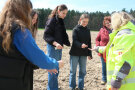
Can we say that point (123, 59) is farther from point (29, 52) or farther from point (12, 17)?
point (12, 17)

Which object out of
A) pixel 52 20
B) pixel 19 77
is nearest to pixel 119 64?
pixel 19 77

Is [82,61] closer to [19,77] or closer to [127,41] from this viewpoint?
[127,41]

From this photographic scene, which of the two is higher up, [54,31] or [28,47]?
[54,31]

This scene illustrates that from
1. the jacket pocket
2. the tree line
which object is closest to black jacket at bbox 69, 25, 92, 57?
the jacket pocket

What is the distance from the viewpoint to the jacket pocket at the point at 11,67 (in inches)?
75.2

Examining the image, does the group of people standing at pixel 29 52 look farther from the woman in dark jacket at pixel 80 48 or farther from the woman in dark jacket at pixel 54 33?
the woman in dark jacket at pixel 80 48

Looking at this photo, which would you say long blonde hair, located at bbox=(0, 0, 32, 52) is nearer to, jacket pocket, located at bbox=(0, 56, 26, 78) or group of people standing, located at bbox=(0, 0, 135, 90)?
group of people standing, located at bbox=(0, 0, 135, 90)

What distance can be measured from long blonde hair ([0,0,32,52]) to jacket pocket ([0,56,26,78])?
122 millimetres

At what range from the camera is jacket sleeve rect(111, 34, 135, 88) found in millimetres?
2293

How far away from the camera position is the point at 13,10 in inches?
75.9

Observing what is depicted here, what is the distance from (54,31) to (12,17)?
2.12 metres

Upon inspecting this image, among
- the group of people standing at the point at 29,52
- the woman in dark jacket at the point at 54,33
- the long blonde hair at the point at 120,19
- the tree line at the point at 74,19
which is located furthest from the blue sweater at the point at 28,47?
the tree line at the point at 74,19

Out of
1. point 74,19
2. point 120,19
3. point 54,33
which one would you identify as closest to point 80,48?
point 54,33

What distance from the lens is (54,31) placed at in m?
4.00
